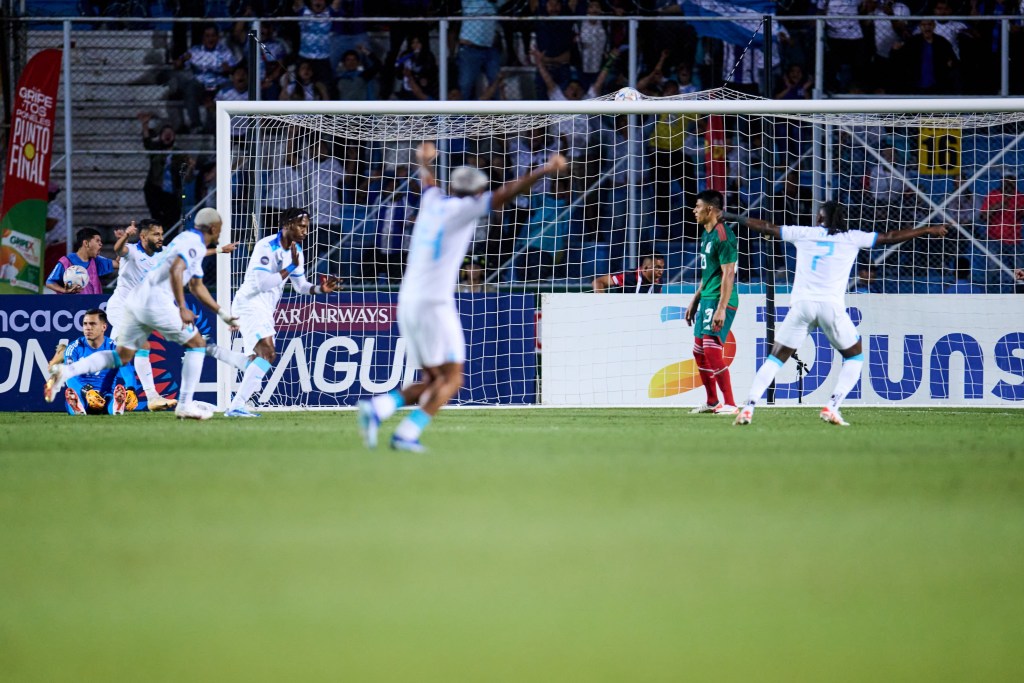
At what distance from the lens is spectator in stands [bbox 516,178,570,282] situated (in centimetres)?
1681

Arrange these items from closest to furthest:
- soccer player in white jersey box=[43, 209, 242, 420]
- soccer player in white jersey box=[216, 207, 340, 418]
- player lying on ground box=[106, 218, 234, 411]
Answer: soccer player in white jersey box=[43, 209, 242, 420] < soccer player in white jersey box=[216, 207, 340, 418] < player lying on ground box=[106, 218, 234, 411]

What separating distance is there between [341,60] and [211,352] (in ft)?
25.0

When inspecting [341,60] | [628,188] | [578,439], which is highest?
[341,60]

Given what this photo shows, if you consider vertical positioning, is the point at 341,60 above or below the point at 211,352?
above

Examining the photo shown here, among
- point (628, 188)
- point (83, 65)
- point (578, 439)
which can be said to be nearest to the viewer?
point (578, 439)

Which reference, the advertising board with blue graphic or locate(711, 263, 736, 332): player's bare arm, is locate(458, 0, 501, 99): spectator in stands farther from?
locate(711, 263, 736, 332): player's bare arm

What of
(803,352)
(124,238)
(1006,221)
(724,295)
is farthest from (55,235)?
(1006,221)

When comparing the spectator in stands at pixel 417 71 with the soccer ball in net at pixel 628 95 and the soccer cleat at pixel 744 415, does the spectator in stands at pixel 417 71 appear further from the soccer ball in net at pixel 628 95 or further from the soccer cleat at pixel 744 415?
the soccer cleat at pixel 744 415

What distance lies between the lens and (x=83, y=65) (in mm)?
20000

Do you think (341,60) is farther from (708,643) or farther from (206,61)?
(708,643)

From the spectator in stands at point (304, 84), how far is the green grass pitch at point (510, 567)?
35.4 feet

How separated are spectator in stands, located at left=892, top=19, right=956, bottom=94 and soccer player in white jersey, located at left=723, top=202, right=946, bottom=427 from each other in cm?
654

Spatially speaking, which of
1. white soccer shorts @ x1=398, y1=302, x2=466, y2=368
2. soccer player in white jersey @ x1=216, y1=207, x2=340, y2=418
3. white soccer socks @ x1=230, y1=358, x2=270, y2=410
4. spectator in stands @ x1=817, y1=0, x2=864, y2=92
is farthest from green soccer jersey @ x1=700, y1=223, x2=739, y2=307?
spectator in stands @ x1=817, y1=0, x2=864, y2=92

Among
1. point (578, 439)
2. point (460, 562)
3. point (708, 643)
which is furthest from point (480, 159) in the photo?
point (708, 643)
